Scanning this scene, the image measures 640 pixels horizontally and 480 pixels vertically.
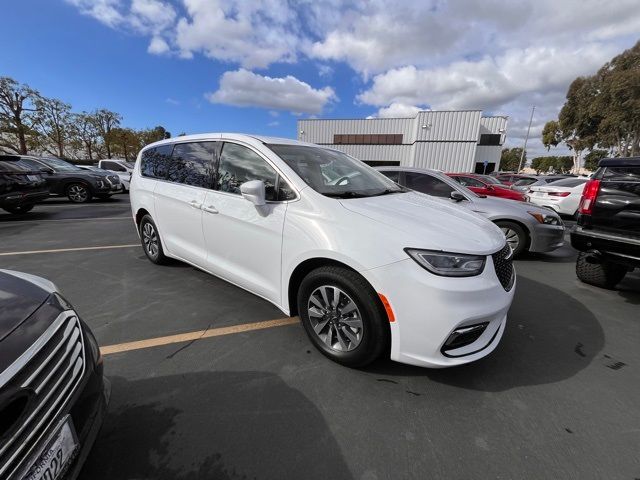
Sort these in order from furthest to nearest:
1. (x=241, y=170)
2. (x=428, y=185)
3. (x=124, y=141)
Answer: (x=124, y=141), (x=428, y=185), (x=241, y=170)

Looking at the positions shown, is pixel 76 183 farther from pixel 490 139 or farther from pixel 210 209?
pixel 490 139

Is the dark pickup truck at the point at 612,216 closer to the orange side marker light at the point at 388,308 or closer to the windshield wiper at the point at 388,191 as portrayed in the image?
the windshield wiper at the point at 388,191

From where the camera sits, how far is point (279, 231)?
256cm

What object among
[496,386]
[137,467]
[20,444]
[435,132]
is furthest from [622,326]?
[435,132]

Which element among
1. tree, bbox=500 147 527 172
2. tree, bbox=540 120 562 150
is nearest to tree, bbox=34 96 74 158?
tree, bbox=540 120 562 150

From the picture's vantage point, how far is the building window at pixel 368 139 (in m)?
38.7

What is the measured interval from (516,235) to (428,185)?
67.4 inches

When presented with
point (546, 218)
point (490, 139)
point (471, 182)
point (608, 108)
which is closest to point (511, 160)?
point (490, 139)

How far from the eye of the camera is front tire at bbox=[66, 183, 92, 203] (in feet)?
37.1

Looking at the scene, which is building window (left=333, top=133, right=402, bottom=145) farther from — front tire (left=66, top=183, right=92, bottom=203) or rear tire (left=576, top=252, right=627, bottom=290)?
rear tire (left=576, top=252, right=627, bottom=290)

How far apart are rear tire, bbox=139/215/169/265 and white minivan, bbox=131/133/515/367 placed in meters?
0.94

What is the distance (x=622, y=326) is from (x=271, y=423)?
3.64 metres

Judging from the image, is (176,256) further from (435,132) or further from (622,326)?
(435,132)

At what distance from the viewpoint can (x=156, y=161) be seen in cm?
416
